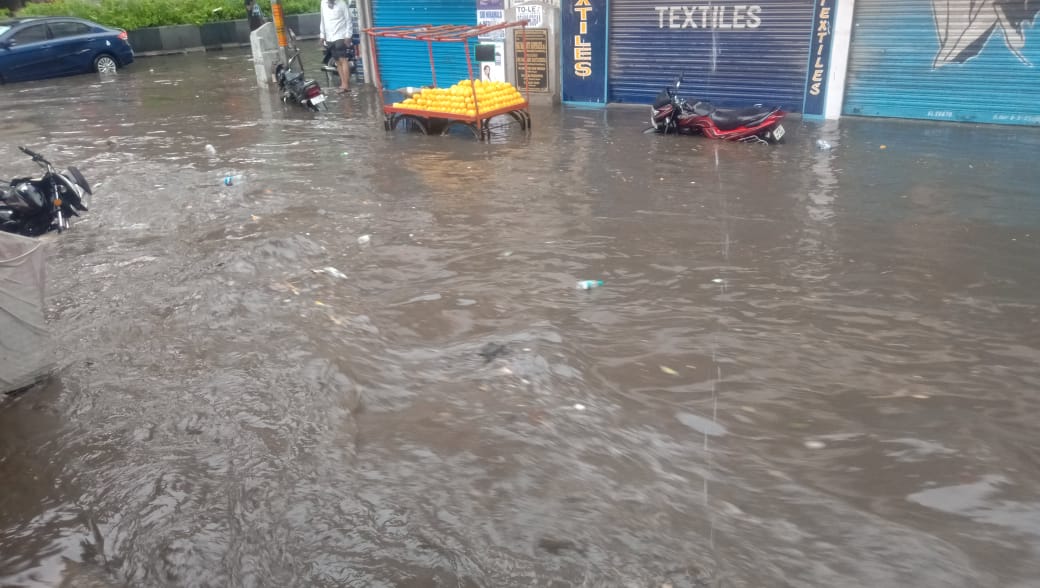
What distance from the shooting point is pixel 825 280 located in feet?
20.5

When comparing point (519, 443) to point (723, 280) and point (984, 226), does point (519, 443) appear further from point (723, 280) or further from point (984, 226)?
point (984, 226)

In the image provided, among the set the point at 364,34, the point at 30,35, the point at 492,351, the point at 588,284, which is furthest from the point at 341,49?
the point at 492,351

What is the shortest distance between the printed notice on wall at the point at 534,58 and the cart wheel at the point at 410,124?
262cm

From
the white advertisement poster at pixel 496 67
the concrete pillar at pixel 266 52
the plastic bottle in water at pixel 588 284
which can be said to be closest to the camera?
the plastic bottle in water at pixel 588 284

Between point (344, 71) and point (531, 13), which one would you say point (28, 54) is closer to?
point (344, 71)

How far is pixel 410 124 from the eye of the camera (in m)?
12.7

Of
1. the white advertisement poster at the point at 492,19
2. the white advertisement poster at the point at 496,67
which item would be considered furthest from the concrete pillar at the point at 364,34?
the white advertisement poster at the point at 496,67

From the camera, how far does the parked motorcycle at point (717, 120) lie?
423 inches

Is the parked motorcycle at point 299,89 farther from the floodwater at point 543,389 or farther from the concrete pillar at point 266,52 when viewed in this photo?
the floodwater at point 543,389

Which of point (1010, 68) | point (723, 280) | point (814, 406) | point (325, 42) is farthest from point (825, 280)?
point (325, 42)

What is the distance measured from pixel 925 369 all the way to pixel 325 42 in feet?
49.9

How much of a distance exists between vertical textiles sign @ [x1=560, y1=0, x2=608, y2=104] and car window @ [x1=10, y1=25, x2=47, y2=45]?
14.4 m

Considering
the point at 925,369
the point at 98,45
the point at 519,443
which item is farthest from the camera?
the point at 98,45

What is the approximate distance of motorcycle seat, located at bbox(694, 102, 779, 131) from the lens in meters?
10.7
